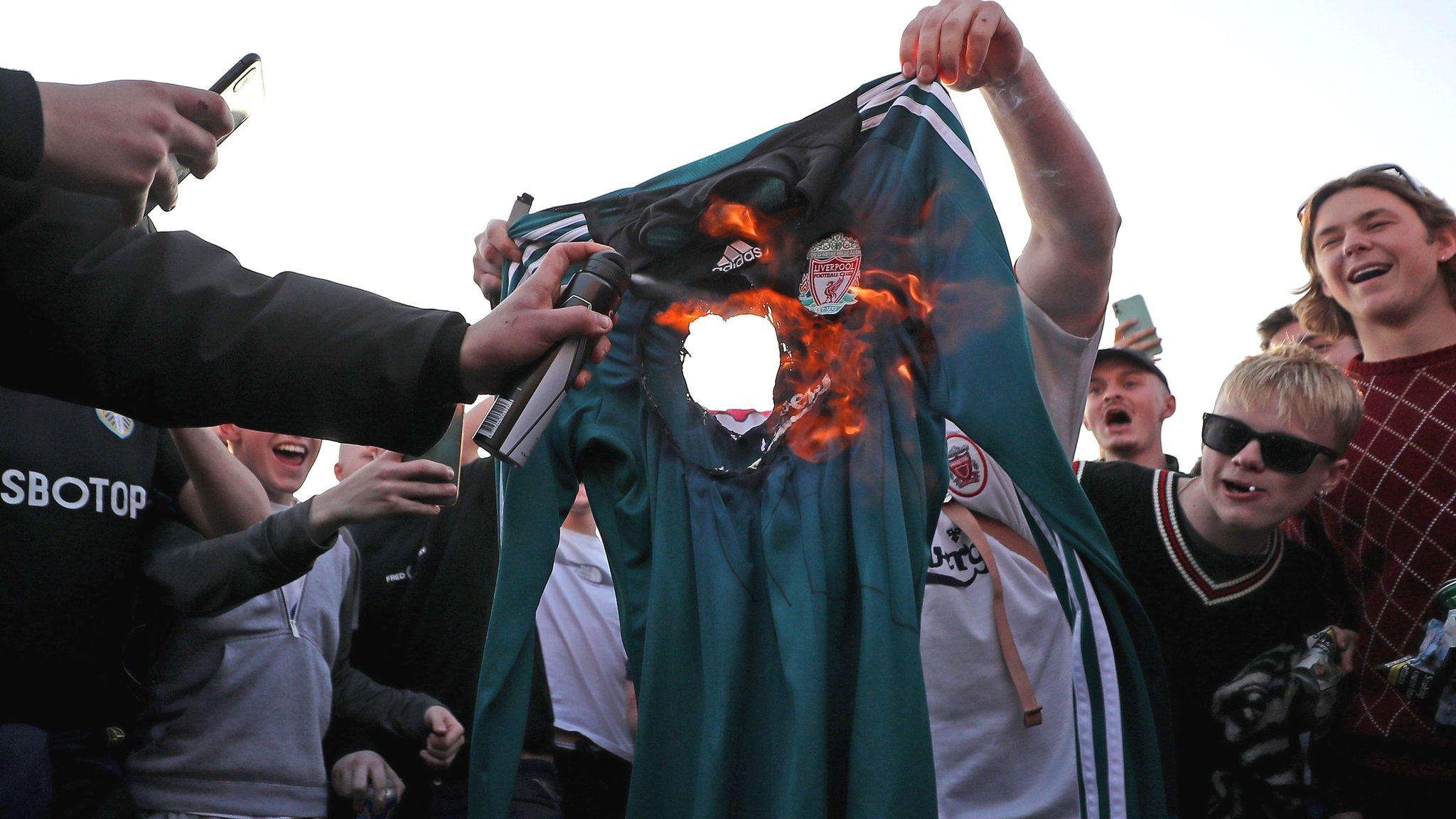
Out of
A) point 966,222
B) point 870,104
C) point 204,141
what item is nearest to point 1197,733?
point 966,222

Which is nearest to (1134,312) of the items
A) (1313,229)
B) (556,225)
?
(1313,229)

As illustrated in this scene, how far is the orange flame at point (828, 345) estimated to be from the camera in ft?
6.51

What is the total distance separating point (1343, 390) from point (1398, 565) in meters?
0.42

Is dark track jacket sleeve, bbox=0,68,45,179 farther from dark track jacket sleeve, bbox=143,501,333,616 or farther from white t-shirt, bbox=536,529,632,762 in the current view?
white t-shirt, bbox=536,529,632,762

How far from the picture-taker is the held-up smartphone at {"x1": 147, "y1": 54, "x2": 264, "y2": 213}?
6.22 ft

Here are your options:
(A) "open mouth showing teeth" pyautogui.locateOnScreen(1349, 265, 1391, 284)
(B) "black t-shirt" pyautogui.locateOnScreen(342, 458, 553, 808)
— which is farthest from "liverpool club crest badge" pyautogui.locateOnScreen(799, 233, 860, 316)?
(A) "open mouth showing teeth" pyautogui.locateOnScreen(1349, 265, 1391, 284)

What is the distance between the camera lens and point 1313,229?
2.96 metres

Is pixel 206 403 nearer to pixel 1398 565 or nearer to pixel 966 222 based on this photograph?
pixel 966 222

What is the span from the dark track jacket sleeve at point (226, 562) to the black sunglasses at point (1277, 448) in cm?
207

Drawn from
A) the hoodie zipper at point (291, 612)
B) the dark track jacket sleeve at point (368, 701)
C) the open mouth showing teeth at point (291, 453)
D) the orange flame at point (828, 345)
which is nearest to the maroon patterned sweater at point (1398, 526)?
the orange flame at point (828, 345)

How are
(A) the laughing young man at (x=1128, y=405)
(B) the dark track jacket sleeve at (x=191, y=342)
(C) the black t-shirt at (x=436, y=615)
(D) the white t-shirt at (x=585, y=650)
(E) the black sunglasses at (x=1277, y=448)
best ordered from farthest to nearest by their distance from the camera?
(A) the laughing young man at (x=1128, y=405) < (D) the white t-shirt at (x=585, y=650) < (C) the black t-shirt at (x=436, y=615) < (E) the black sunglasses at (x=1277, y=448) < (B) the dark track jacket sleeve at (x=191, y=342)

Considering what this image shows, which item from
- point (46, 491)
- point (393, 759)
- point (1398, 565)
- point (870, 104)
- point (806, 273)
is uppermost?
point (870, 104)

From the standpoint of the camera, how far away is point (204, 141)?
62.2 inches

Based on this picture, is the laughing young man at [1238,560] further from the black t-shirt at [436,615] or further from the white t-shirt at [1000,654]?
the black t-shirt at [436,615]
